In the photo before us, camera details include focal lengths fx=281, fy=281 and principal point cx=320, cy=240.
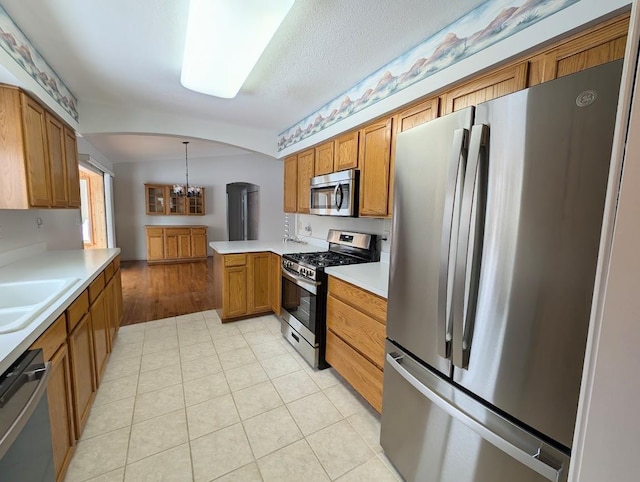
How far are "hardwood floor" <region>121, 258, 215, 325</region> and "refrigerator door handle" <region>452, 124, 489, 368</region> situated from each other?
344cm

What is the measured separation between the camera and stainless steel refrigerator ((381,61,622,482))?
790 millimetres

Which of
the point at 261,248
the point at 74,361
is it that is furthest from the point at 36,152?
the point at 261,248

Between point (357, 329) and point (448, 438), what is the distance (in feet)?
2.80

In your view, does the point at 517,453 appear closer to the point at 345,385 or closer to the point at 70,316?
the point at 345,385

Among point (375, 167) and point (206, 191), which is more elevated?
point (206, 191)

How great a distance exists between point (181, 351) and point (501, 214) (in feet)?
9.19

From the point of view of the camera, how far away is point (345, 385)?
2207 millimetres

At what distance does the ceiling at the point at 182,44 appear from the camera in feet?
4.96

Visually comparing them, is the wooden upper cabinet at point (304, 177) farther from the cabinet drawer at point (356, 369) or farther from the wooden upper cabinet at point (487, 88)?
the wooden upper cabinet at point (487, 88)

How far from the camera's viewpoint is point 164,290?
4.60m

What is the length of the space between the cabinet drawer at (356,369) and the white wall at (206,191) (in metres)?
5.44

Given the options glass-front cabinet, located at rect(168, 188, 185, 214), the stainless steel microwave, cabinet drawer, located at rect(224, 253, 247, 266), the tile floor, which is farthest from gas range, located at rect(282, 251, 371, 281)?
glass-front cabinet, located at rect(168, 188, 185, 214)

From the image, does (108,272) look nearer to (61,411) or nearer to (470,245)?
(61,411)

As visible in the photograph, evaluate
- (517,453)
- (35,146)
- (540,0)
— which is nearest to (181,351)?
(35,146)
